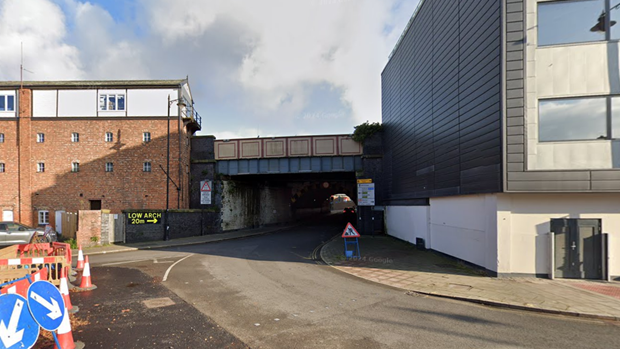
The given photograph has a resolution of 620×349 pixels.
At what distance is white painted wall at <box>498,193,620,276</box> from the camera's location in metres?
9.97

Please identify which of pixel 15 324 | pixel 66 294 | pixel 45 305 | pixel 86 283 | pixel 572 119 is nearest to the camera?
pixel 15 324

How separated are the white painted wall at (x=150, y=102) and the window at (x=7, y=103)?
9.29m

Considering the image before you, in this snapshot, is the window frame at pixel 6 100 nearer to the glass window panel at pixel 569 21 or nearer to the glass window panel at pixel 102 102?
the glass window panel at pixel 102 102

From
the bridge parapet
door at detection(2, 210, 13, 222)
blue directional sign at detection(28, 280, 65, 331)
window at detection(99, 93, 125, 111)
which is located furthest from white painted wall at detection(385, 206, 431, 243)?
door at detection(2, 210, 13, 222)

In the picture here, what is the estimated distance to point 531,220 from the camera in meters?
10.1

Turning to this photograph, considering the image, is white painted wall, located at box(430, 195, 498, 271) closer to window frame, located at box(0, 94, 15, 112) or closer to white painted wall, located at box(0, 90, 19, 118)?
white painted wall, located at box(0, 90, 19, 118)

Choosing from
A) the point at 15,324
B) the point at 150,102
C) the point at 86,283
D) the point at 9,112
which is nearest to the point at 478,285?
the point at 15,324

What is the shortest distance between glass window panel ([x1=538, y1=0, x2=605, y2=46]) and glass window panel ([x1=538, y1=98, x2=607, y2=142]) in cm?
194

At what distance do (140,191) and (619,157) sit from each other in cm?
2760

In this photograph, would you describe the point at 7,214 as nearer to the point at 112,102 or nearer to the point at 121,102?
the point at 112,102

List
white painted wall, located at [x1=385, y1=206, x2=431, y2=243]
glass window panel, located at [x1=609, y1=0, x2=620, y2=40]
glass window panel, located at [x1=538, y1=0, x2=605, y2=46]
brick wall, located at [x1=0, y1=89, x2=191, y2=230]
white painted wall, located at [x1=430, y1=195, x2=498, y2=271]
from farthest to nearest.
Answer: brick wall, located at [x1=0, y1=89, x2=191, y2=230], white painted wall, located at [x1=385, y1=206, x2=431, y2=243], white painted wall, located at [x1=430, y1=195, x2=498, y2=271], glass window panel, located at [x1=538, y1=0, x2=605, y2=46], glass window panel, located at [x1=609, y1=0, x2=620, y2=40]

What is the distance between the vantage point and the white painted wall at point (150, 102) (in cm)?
2592

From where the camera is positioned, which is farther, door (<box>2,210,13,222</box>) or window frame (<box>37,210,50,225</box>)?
window frame (<box>37,210,50,225</box>)

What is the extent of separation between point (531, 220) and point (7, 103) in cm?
3593
